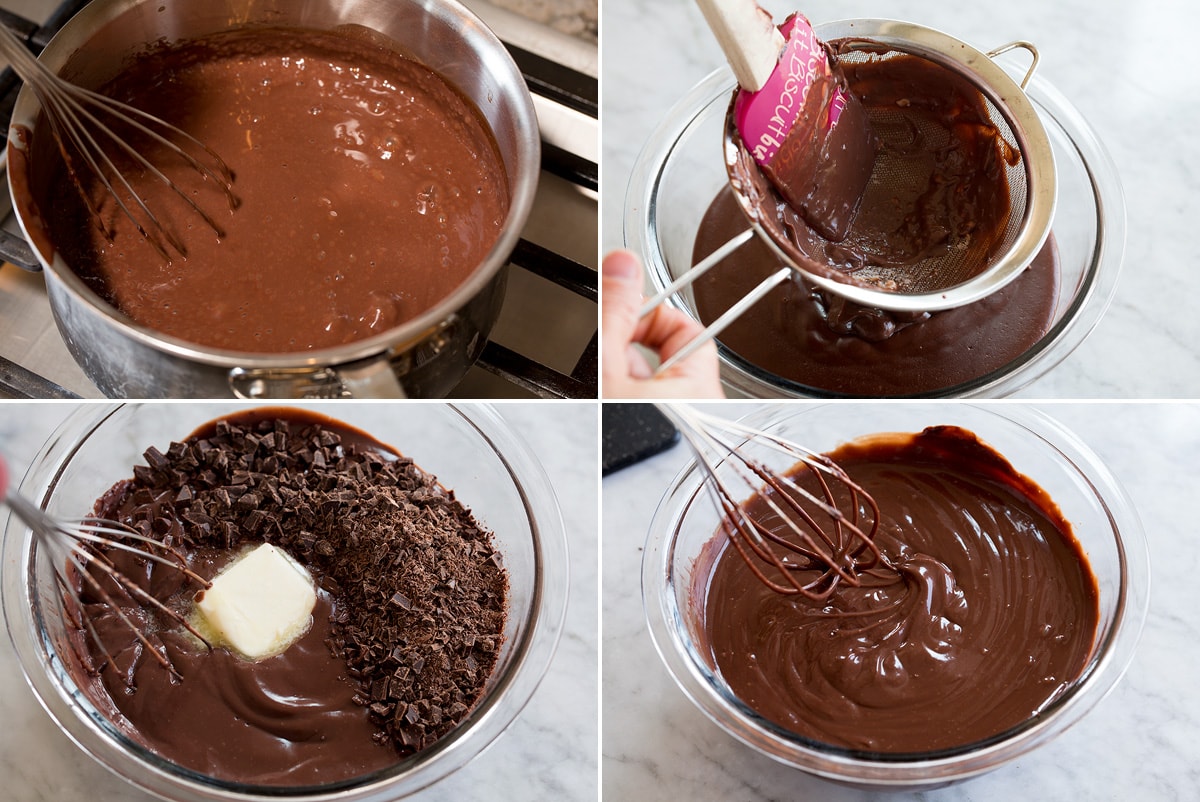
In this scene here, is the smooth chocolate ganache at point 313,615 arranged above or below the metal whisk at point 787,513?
below

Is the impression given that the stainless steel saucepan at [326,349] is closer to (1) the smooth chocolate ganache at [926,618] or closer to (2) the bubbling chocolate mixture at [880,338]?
(2) the bubbling chocolate mixture at [880,338]

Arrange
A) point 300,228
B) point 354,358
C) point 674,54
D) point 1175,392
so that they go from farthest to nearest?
point 674,54
point 1175,392
point 300,228
point 354,358

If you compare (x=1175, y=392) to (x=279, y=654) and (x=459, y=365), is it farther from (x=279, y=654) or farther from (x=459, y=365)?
(x=279, y=654)

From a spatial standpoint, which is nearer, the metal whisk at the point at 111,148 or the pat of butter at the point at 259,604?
the metal whisk at the point at 111,148

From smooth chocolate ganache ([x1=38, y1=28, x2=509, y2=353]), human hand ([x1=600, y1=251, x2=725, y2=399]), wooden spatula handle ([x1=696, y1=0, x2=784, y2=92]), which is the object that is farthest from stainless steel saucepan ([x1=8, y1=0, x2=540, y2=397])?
wooden spatula handle ([x1=696, y1=0, x2=784, y2=92])

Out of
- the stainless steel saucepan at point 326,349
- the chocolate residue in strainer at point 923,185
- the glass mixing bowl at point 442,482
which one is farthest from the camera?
the chocolate residue in strainer at point 923,185

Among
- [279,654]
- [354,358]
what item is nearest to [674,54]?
[354,358]

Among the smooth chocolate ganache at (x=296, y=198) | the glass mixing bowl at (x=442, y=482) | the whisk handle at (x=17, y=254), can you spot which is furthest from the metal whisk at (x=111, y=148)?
the glass mixing bowl at (x=442, y=482)
